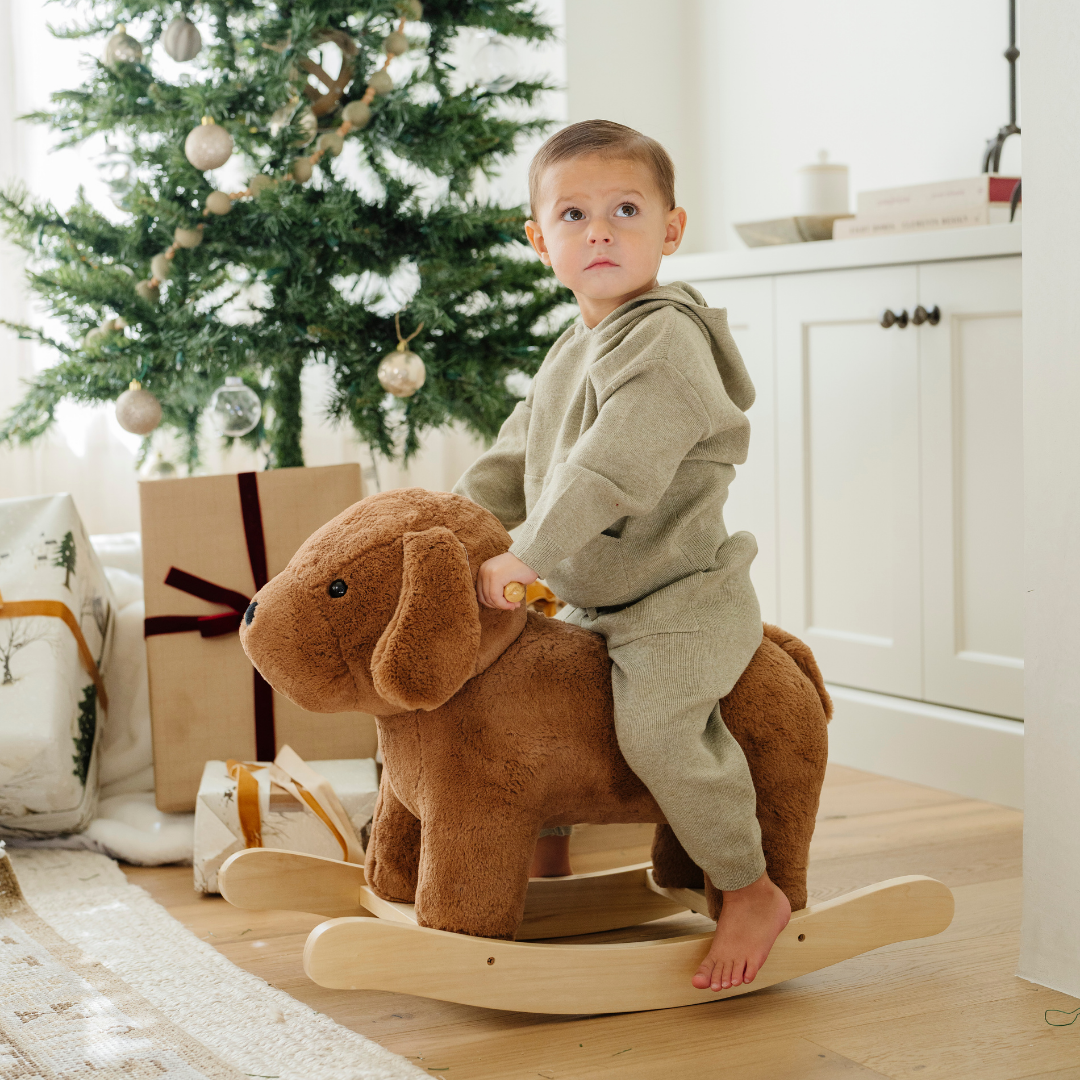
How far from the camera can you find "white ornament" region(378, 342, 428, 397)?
1.71 m

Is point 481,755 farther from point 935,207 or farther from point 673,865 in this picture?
point 935,207

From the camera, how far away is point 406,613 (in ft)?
3.24

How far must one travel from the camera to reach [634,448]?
1015mm

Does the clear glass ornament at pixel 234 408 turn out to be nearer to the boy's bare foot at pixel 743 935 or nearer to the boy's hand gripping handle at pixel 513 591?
the boy's hand gripping handle at pixel 513 591

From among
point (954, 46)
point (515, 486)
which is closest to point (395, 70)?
point (954, 46)

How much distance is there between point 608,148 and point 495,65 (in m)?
0.86

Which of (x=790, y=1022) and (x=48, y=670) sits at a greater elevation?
(x=48, y=670)

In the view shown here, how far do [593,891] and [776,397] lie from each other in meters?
1.01

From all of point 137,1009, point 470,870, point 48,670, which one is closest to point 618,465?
point 470,870

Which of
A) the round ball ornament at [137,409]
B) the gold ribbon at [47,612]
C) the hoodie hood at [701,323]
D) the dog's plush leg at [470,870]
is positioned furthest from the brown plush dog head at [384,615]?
the round ball ornament at [137,409]

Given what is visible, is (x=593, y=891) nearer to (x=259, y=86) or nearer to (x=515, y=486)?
(x=515, y=486)

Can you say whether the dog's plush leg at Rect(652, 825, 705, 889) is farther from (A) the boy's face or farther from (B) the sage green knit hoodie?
(A) the boy's face

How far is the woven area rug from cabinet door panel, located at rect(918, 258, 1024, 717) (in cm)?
108

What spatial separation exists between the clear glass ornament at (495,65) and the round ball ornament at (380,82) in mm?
156
